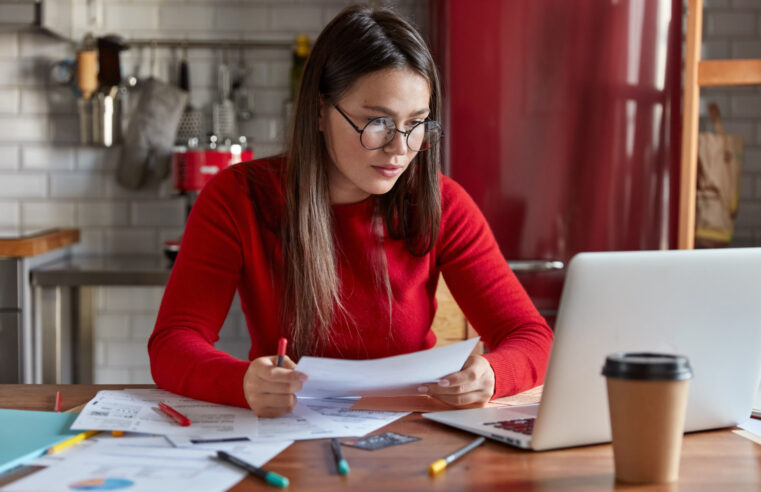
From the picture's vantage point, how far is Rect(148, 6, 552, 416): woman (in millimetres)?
1552

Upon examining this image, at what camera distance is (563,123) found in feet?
8.96

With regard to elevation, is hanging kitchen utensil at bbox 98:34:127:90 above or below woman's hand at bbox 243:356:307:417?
above

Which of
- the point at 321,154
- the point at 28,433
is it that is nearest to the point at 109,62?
the point at 321,154

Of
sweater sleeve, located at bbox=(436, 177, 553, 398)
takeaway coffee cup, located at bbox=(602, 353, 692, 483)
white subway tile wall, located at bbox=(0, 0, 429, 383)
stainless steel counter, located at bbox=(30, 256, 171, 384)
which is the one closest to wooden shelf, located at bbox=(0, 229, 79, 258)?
stainless steel counter, located at bbox=(30, 256, 171, 384)

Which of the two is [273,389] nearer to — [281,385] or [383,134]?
[281,385]

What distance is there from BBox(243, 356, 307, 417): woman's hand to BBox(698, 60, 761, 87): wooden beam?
6.22ft

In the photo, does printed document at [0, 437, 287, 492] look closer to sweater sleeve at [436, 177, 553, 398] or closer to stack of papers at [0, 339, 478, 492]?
stack of papers at [0, 339, 478, 492]

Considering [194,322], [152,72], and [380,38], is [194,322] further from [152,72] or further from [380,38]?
[152,72]

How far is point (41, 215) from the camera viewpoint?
3.42 m

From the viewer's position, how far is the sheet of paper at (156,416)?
1.14 meters

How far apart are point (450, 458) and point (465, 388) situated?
256 mm

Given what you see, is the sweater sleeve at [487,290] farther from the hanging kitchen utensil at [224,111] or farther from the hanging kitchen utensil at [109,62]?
the hanging kitchen utensil at [109,62]

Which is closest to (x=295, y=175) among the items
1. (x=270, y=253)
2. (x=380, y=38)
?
(x=270, y=253)

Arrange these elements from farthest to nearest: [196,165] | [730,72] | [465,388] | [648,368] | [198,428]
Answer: [196,165]
[730,72]
[465,388]
[198,428]
[648,368]
